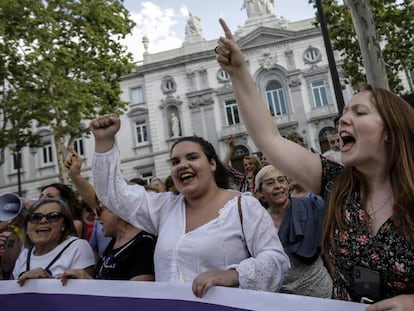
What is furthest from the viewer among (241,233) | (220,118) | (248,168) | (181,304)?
(220,118)

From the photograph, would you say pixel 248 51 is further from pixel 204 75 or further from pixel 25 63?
pixel 25 63

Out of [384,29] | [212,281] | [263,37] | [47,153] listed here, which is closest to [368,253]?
[212,281]

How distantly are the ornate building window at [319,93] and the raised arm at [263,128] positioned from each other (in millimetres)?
25703

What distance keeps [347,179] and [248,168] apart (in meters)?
4.17

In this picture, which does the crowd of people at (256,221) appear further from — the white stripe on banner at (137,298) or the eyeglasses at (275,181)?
the eyeglasses at (275,181)

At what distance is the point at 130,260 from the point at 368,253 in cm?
144

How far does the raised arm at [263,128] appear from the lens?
178 cm

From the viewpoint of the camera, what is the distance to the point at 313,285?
2801 millimetres

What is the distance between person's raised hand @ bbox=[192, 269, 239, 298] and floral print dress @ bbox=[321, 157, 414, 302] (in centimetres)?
45

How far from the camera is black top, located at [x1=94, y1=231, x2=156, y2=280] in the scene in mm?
2342

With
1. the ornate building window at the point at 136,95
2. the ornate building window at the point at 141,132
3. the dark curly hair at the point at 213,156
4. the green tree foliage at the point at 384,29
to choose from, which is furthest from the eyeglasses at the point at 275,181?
the ornate building window at the point at 136,95

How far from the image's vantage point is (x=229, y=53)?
194 centimetres

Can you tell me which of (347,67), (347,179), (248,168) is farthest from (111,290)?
(347,67)

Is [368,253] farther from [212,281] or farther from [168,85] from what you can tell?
[168,85]
